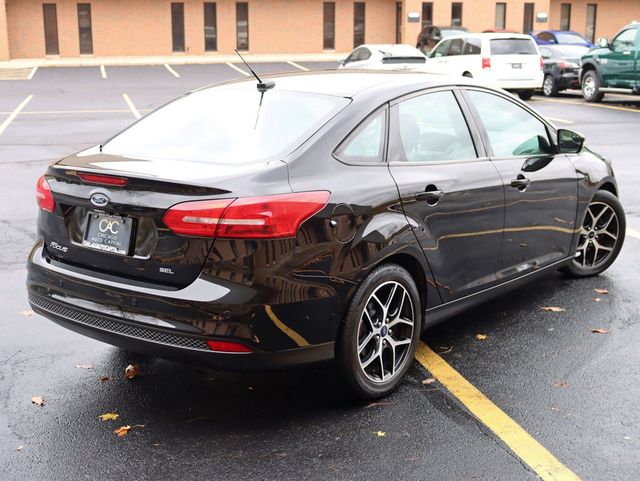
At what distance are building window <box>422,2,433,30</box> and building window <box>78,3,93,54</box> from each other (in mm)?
16110

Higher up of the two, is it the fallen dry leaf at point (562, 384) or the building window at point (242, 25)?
the building window at point (242, 25)

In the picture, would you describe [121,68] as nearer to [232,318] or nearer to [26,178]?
[26,178]

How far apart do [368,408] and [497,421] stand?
0.61 m

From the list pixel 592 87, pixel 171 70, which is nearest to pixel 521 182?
pixel 592 87

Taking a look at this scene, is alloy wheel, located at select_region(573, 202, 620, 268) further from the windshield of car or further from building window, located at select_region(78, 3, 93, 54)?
building window, located at select_region(78, 3, 93, 54)

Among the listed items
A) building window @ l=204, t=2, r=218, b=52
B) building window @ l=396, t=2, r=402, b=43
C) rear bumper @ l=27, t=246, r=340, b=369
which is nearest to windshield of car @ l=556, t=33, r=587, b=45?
building window @ l=396, t=2, r=402, b=43

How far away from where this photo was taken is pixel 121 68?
1460 inches

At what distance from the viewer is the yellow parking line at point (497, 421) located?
3713 millimetres

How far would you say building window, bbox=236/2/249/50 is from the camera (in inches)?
1748

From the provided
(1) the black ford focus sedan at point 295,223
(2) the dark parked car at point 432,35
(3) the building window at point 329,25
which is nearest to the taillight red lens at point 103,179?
(1) the black ford focus sedan at point 295,223

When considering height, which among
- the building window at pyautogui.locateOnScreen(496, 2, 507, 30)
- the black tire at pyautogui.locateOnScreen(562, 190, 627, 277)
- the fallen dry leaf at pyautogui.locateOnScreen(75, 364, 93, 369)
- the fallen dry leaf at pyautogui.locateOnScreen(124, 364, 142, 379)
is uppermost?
the building window at pyautogui.locateOnScreen(496, 2, 507, 30)

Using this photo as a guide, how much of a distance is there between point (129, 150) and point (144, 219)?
0.75 meters

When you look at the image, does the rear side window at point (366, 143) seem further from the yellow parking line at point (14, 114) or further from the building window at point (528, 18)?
the building window at point (528, 18)

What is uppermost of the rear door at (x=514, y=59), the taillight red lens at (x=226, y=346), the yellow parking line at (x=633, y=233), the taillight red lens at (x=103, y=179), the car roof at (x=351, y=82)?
the car roof at (x=351, y=82)
